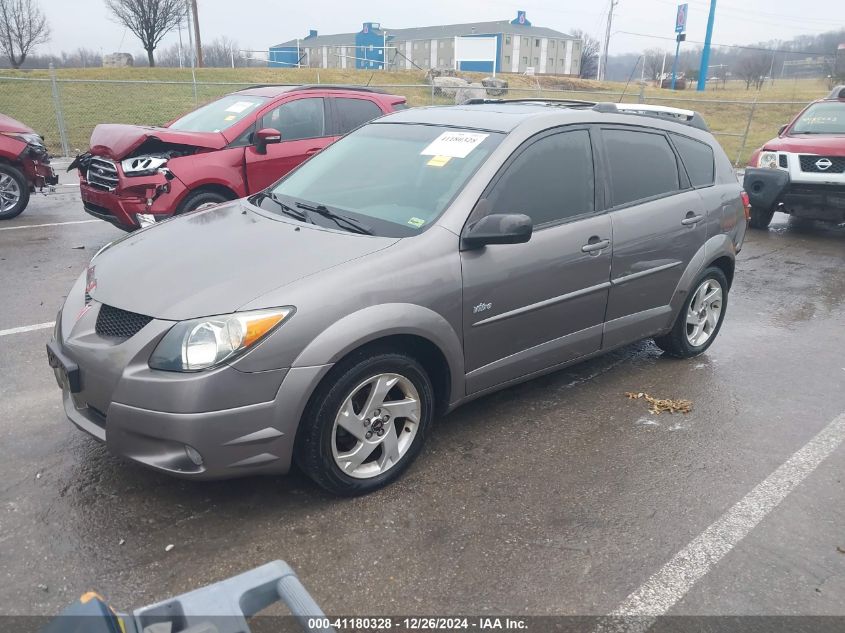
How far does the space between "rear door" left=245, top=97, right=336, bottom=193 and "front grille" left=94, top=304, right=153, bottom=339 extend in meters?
4.75

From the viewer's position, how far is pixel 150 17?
4250 cm

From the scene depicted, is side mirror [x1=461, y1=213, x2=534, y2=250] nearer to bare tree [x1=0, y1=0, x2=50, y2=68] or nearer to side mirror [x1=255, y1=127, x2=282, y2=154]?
side mirror [x1=255, y1=127, x2=282, y2=154]

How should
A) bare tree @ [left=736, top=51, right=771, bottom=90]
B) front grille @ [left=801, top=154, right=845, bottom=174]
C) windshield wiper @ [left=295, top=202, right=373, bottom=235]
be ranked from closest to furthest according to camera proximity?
windshield wiper @ [left=295, top=202, right=373, bottom=235]
front grille @ [left=801, top=154, right=845, bottom=174]
bare tree @ [left=736, top=51, right=771, bottom=90]

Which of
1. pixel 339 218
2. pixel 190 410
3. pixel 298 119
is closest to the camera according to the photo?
pixel 190 410

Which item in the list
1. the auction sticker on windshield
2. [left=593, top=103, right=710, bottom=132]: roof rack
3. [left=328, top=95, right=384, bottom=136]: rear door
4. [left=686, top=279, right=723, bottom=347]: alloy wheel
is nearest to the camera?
the auction sticker on windshield

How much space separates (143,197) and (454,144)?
4.34 meters

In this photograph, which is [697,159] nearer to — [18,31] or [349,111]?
[349,111]

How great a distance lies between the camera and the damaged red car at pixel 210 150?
276 inches

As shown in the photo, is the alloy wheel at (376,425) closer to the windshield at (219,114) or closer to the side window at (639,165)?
the side window at (639,165)

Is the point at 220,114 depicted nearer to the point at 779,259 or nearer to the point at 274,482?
the point at 274,482

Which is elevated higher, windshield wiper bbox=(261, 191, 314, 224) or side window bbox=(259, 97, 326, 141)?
side window bbox=(259, 97, 326, 141)

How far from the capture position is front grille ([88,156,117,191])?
7.07 m

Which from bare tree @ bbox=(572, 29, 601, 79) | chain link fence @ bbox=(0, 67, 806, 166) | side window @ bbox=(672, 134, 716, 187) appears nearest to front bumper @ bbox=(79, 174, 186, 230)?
side window @ bbox=(672, 134, 716, 187)

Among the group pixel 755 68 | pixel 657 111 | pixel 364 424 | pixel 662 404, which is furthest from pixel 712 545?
pixel 755 68
